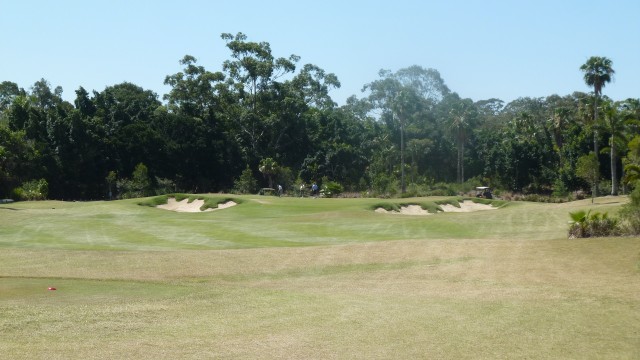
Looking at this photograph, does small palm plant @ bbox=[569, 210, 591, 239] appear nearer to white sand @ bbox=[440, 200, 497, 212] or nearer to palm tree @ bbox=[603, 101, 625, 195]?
white sand @ bbox=[440, 200, 497, 212]

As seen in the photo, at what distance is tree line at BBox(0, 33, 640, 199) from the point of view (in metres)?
75.4

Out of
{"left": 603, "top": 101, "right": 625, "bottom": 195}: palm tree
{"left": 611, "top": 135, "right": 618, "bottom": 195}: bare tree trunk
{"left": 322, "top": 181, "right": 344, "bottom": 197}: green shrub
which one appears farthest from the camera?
{"left": 322, "top": 181, "right": 344, "bottom": 197}: green shrub

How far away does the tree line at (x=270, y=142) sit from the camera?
7544cm

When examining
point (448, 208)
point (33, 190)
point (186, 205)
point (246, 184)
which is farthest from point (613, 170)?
point (33, 190)

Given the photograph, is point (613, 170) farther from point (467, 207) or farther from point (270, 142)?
point (270, 142)

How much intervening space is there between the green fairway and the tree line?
1670 inches

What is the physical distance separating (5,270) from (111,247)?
7.38 meters

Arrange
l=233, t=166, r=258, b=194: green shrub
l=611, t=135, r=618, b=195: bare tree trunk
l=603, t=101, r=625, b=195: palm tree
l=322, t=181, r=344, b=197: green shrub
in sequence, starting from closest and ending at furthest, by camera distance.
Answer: l=603, t=101, r=625, b=195: palm tree → l=611, t=135, r=618, b=195: bare tree trunk → l=322, t=181, r=344, b=197: green shrub → l=233, t=166, r=258, b=194: green shrub

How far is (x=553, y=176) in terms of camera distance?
8525cm

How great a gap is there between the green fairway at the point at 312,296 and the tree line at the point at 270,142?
42416 millimetres

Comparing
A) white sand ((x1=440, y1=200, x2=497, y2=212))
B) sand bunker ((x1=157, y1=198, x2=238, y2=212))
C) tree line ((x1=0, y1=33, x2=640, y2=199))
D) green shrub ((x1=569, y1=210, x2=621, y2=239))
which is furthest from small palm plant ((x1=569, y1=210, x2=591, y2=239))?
tree line ((x1=0, y1=33, x2=640, y2=199))

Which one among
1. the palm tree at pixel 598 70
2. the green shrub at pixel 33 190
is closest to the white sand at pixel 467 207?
the palm tree at pixel 598 70

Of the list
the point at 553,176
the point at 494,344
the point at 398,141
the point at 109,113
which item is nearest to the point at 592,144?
the point at 553,176

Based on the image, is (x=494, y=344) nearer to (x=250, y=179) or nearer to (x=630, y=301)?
(x=630, y=301)
